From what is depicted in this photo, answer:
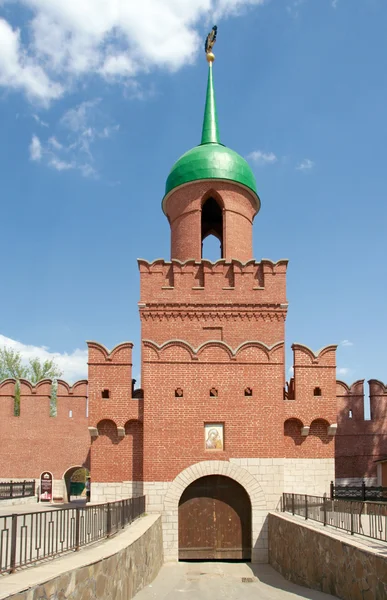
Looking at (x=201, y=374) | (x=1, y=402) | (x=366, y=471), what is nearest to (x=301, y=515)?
(x=201, y=374)

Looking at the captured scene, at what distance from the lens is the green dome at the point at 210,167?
18.6 metres

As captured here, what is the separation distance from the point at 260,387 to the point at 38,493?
453 inches

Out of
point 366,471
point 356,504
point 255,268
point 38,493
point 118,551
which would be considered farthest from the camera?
point 38,493

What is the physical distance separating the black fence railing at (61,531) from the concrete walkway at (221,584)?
142 centimetres

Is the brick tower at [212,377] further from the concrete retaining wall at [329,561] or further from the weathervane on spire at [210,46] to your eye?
the weathervane on spire at [210,46]

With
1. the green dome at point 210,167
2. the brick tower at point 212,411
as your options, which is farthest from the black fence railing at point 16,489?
the green dome at point 210,167

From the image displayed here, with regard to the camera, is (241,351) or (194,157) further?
(194,157)

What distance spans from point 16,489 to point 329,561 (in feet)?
50.1

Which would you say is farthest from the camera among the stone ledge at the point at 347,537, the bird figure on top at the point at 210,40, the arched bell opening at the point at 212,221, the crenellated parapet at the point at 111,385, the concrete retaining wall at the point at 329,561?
the bird figure on top at the point at 210,40

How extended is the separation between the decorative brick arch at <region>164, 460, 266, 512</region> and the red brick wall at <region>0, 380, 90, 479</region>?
8474 mm

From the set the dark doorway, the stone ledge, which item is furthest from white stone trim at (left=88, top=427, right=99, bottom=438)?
the dark doorway

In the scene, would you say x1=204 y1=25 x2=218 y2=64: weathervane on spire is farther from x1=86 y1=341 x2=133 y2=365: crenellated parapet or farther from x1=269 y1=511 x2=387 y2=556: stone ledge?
x1=269 y1=511 x2=387 y2=556: stone ledge

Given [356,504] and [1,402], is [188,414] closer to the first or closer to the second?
[356,504]

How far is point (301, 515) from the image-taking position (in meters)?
13.4
